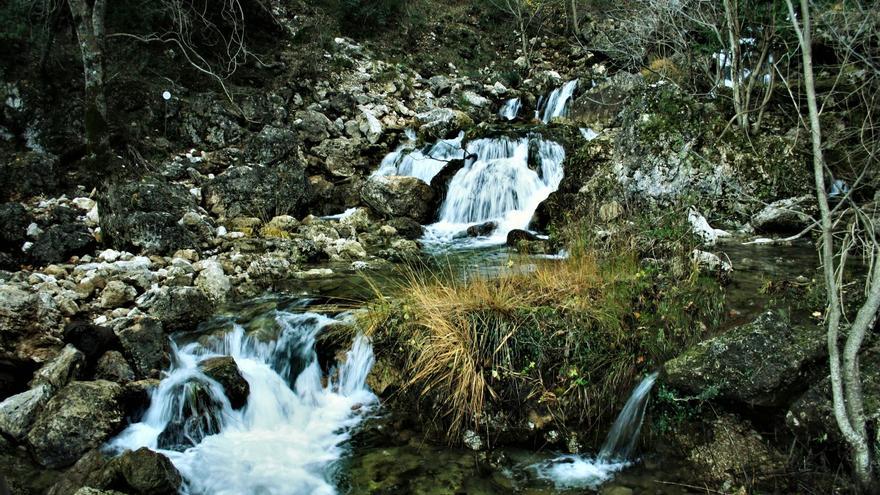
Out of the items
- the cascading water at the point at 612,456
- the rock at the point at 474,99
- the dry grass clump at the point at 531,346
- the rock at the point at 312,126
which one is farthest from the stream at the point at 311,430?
the rock at the point at 474,99

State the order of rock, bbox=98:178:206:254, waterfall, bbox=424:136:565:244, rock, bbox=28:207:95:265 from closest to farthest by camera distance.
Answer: rock, bbox=28:207:95:265 → rock, bbox=98:178:206:254 → waterfall, bbox=424:136:565:244

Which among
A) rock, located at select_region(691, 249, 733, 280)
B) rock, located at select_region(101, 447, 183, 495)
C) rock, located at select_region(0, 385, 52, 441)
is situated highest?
rock, located at select_region(691, 249, 733, 280)

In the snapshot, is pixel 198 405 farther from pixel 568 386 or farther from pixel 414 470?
pixel 568 386

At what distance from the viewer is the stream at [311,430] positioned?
3803mm

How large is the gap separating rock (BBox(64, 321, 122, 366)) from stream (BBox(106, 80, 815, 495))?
550 millimetres

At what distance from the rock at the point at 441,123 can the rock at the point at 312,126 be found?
2262 millimetres

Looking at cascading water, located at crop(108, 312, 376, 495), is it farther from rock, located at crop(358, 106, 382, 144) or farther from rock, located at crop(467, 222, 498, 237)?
rock, located at crop(358, 106, 382, 144)

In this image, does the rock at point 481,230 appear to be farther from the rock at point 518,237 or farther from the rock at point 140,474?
the rock at point 140,474

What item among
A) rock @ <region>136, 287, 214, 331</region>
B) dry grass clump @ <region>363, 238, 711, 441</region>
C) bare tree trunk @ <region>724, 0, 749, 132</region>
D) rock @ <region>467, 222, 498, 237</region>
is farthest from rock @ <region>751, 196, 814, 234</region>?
rock @ <region>136, 287, 214, 331</region>

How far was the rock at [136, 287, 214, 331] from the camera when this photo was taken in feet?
18.7

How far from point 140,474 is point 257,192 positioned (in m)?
6.94

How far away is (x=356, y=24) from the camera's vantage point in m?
17.6

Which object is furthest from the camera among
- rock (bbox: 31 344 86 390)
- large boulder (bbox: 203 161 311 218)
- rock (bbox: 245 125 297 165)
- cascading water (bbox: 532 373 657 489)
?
rock (bbox: 245 125 297 165)

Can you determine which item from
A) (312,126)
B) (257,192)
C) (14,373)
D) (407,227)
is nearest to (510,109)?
(312,126)
